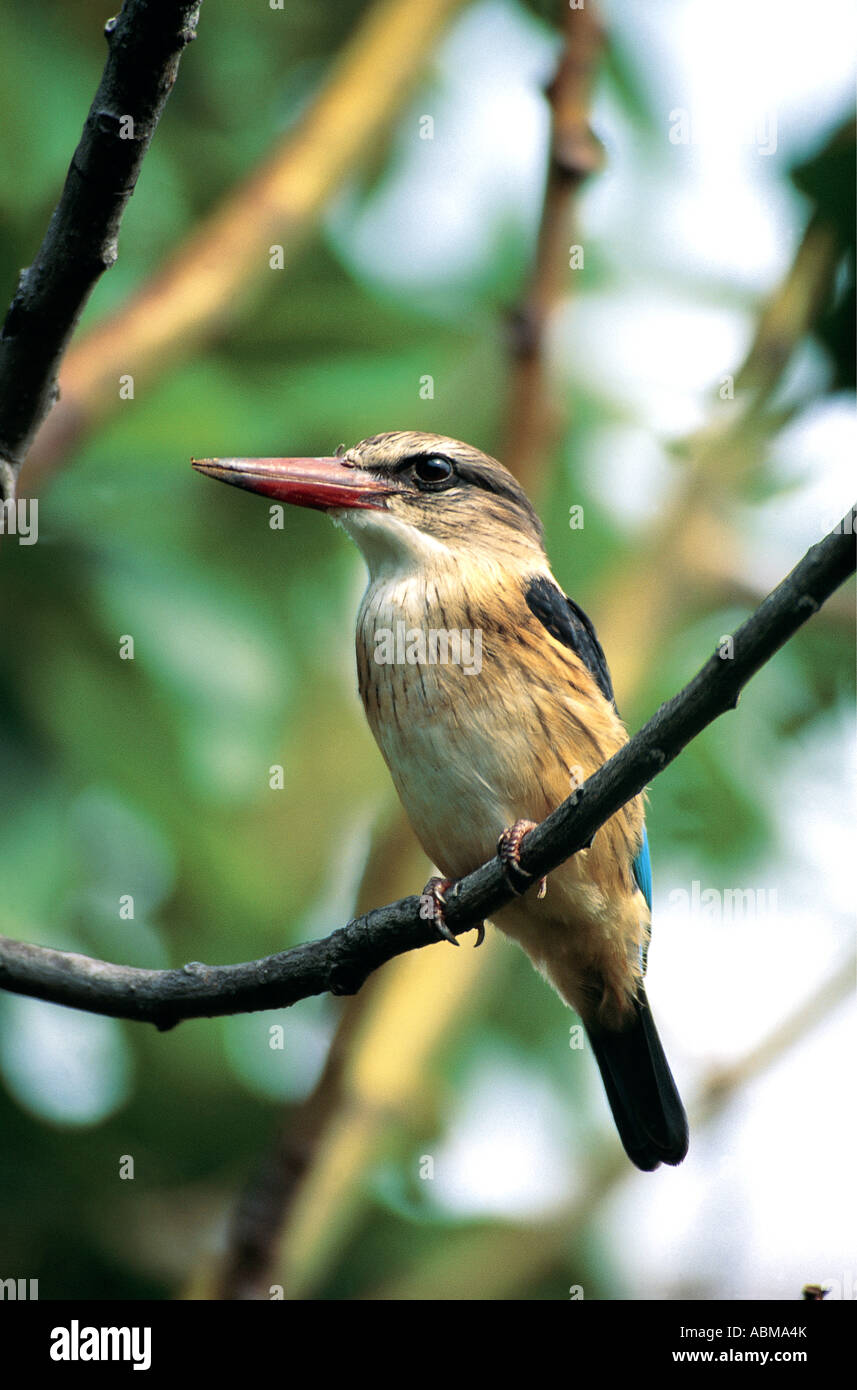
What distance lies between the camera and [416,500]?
356cm

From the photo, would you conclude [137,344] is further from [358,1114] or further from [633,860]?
[358,1114]

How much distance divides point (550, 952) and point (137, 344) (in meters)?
2.02

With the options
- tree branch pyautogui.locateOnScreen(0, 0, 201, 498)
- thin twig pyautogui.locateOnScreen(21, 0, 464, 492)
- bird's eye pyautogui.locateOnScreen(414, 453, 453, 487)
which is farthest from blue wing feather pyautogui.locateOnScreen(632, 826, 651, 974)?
tree branch pyautogui.locateOnScreen(0, 0, 201, 498)

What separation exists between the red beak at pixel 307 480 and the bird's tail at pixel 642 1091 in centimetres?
146

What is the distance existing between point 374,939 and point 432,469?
61.8 inches

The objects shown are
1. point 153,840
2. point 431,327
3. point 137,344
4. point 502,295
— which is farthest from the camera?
point 502,295

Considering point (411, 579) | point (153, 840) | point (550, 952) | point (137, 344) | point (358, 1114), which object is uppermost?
point (137, 344)

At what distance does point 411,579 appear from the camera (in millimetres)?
3447

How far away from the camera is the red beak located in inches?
118

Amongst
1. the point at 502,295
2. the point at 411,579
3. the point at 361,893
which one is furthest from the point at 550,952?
the point at 502,295

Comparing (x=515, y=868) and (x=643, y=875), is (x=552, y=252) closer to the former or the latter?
(x=643, y=875)

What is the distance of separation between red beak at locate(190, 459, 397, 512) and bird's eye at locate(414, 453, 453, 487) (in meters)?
0.10
